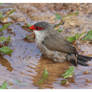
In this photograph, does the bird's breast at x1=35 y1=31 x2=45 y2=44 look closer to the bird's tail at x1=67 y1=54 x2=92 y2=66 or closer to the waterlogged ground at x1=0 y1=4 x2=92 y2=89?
the waterlogged ground at x1=0 y1=4 x2=92 y2=89

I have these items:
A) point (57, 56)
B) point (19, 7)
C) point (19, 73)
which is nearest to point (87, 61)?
point (57, 56)

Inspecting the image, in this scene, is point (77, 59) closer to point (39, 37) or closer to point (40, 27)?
point (39, 37)

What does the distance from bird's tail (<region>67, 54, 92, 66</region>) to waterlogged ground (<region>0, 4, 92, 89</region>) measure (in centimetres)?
10

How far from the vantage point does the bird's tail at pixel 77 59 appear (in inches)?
188

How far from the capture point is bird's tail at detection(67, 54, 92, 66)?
15.7 ft

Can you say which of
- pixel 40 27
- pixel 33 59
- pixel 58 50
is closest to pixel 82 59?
pixel 58 50

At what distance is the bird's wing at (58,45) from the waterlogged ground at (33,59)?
28 centimetres

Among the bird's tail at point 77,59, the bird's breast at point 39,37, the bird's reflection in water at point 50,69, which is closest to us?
the bird's reflection in water at point 50,69

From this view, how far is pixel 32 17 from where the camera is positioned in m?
6.56

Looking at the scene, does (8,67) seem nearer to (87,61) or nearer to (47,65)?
(47,65)

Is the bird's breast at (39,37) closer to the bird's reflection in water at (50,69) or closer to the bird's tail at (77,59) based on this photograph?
the bird's reflection in water at (50,69)

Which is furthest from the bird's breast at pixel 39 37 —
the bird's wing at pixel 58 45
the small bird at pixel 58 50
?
the bird's wing at pixel 58 45

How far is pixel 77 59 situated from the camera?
4875mm

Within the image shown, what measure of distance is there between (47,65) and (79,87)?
0.93 metres
